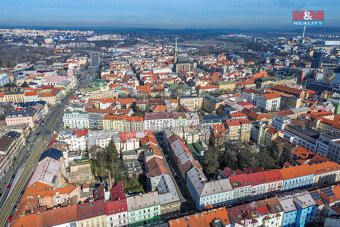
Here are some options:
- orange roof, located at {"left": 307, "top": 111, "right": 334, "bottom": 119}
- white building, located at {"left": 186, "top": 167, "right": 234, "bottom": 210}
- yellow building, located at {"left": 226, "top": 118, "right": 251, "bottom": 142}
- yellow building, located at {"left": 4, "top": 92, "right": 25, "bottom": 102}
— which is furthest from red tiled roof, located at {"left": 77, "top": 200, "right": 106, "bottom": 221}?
yellow building, located at {"left": 4, "top": 92, "right": 25, "bottom": 102}

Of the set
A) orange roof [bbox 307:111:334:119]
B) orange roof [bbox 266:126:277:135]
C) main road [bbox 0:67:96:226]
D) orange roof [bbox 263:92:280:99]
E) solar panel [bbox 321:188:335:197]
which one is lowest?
main road [bbox 0:67:96:226]

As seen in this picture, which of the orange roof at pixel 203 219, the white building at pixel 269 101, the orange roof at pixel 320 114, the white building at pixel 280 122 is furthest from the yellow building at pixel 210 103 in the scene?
the orange roof at pixel 203 219

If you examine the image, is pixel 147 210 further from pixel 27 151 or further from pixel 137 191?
pixel 27 151

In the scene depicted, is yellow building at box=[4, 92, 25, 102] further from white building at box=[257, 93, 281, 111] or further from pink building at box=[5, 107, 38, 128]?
white building at box=[257, 93, 281, 111]

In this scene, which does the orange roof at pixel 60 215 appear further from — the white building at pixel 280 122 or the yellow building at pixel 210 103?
the yellow building at pixel 210 103

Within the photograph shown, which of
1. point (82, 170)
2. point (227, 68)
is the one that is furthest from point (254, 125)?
point (227, 68)
